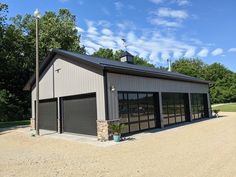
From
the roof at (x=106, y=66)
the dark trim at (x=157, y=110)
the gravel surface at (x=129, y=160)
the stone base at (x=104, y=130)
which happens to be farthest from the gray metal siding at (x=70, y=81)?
the dark trim at (x=157, y=110)

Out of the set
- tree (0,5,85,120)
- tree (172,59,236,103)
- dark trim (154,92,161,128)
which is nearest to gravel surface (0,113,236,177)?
dark trim (154,92,161,128)

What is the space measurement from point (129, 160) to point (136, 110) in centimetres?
664

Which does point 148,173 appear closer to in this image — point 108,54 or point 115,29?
point 115,29

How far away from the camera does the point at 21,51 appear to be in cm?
3162

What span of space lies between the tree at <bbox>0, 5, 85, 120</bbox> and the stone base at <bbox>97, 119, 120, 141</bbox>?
20481mm

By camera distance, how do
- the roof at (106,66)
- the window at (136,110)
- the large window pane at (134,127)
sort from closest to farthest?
the roof at (106,66) → the window at (136,110) → the large window pane at (134,127)

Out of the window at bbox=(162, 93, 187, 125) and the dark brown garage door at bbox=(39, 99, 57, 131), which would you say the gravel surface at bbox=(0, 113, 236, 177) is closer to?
the window at bbox=(162, 93, 187, 125)

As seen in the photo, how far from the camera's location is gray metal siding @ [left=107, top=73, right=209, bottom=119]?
12047 millimetres

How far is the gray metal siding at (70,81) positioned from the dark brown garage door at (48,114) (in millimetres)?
567

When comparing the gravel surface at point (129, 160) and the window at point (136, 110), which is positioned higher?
the window at point (136, 110)

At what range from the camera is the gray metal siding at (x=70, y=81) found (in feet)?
39.6

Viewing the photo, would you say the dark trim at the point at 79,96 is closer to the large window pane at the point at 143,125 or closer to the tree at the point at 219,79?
the large window pane at the point at 143,125

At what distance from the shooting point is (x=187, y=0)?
1304 centimetres

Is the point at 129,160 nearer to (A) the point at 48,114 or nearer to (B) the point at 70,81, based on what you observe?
(B) the point at 70,81
